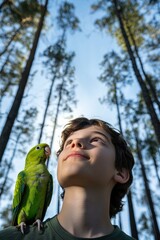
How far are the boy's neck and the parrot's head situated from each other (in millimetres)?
1065

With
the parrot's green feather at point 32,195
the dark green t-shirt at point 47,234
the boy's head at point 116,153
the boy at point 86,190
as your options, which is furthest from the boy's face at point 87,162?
the parrot's green feather at point 32,195

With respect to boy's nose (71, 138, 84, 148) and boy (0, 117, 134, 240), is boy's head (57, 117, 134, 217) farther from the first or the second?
boy's nose (71, 138, 84, 148)

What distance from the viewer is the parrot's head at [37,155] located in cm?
294

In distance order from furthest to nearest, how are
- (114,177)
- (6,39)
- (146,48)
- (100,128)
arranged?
(6,39) → (146,48) → (100,128) → (114,177)

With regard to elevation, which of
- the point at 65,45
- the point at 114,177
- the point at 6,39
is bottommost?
the point at 114,177

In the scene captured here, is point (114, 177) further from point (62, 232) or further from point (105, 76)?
point (105, 76)

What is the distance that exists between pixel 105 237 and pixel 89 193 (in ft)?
1.02

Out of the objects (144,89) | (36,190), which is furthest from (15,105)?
(36,190)

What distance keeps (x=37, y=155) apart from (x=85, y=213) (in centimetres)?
133

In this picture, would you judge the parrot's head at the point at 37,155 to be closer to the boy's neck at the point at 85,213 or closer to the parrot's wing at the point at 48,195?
the parrot's wing at the point at 48,195

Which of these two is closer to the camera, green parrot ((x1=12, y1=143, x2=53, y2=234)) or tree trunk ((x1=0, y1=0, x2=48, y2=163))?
green parrot ((x1=12, y1=143, x2=53, y2=234))

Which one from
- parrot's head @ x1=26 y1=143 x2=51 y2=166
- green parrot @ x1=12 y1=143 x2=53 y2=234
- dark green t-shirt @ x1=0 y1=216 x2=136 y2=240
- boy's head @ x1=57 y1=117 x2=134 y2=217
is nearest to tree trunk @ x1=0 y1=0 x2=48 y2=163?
parrot's head @ x1=26 y1=143 x2=51 y2=166

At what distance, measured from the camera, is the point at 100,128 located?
246 centimetres

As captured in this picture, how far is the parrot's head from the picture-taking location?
294cm
